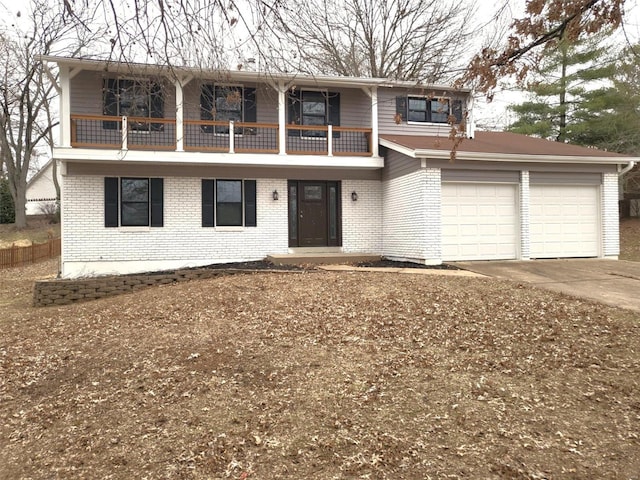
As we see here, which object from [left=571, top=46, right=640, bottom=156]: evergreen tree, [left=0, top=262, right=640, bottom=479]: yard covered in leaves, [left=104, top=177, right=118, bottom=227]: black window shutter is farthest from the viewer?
[left=571, top=46, right=640, bottom=156]: evergreen tree

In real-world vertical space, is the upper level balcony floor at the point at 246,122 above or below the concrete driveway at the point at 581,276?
above

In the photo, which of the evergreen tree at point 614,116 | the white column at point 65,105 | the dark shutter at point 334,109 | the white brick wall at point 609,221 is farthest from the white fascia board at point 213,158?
the evergreen tree at point 614,116

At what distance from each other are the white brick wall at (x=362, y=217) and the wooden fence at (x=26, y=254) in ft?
45.0

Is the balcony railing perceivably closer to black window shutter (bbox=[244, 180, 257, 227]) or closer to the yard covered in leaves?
black window shutter (bbox=[244, 180, 257, 227])

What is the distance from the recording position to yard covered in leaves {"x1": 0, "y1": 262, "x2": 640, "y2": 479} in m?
3.24

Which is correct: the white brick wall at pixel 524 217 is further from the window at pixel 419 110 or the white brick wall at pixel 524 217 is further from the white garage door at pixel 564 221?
the window at pixel 419 110

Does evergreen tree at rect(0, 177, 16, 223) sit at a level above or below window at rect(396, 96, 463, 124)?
below

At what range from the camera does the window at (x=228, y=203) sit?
13.0 metres

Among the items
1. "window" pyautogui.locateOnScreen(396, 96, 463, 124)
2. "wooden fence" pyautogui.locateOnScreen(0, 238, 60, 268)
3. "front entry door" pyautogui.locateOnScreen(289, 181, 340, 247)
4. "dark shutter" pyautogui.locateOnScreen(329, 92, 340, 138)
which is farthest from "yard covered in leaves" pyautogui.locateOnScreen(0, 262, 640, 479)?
"wooden fence" pyautogui.locateOnScreen(0, 238, 60, 268)

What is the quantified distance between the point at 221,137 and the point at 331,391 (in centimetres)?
1005

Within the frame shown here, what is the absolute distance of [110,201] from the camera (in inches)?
486

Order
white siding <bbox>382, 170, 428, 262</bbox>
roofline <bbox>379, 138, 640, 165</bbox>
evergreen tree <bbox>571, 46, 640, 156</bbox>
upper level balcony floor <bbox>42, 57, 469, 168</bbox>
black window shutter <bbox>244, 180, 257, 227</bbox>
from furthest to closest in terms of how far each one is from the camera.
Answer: evergreen tree <bbox>571, 46, 640, 156</bbox> < black window shutter <bbox>244, 180, 257, 227</bbox> < white siding <bbox>382, 170, 428, 262</bbox> < upper level balcony floor <bbox>42, 57, 469, 168</bbox> < roofline <bbox>379, 138, 640, 165</bbox>

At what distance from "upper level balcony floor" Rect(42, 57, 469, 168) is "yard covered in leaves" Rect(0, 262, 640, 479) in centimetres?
574

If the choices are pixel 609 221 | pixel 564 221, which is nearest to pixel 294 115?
pixel 564 221
